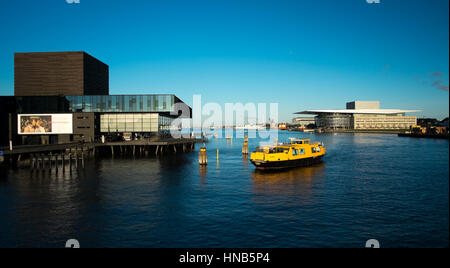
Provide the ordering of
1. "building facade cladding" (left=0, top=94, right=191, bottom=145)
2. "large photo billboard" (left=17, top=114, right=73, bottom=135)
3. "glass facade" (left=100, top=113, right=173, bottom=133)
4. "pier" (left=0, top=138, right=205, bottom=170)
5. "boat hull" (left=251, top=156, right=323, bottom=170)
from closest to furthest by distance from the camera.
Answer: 1. "boat hull" (left=251, top=156, right=323, bottom=170)
2. "pier" (left=0, top=138, right=205, bottom=170)
3. "large photo billboard" (left=17, top=114, right=73, bottom=135)
4. "building facade cladding" (left=0, top=94, right=191, bottom=145)
5. "glass facade" (left=100, top=113, right=173, bottom=133)

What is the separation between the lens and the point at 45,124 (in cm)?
9994

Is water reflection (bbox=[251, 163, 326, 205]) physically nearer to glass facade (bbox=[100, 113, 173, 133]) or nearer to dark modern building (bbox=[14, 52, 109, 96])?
glass facade (bbox=[100, 113, 173, 133])

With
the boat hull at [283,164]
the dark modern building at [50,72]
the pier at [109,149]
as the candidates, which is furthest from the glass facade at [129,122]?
the boat hull at [283,164]

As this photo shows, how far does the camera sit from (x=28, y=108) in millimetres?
100312

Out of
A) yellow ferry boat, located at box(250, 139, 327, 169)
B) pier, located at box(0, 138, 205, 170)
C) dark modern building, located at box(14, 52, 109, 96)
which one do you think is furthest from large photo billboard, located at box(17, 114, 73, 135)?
yellow ferry boat, located at box(250, 139, 327, 169)

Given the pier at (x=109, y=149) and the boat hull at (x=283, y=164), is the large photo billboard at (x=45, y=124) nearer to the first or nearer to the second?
the pier at (x=109, y=149)

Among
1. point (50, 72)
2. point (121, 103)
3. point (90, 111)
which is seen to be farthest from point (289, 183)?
point (50, 72)

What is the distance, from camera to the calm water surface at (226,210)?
22812mm

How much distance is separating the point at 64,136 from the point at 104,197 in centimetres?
7510

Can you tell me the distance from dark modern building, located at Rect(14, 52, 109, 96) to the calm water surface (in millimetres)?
105695

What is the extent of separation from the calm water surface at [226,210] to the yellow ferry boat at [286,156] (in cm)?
419

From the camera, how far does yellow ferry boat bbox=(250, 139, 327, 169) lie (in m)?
55.6

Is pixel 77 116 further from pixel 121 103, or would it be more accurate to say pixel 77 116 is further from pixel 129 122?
pixel 129 122
